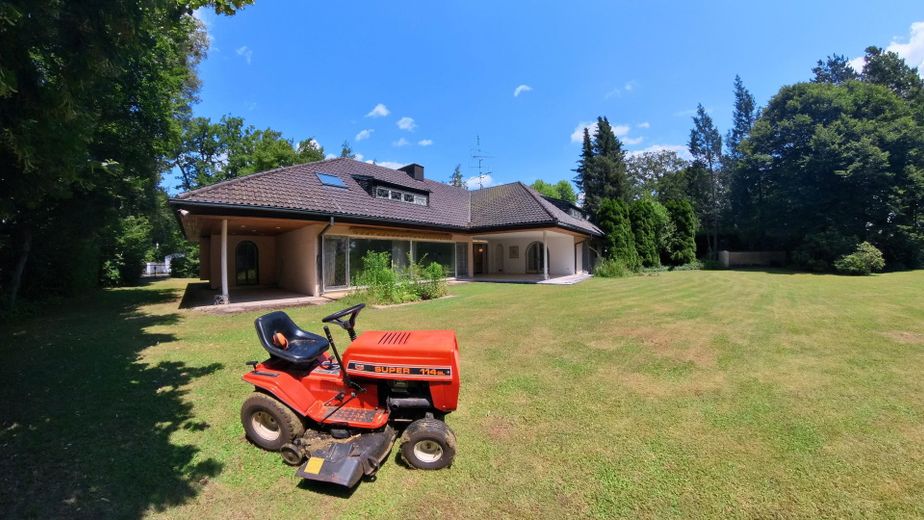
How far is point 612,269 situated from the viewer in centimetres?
1950

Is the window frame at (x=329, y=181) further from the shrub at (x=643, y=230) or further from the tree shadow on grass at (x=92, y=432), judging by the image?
the shrub at (x=643, y=230)

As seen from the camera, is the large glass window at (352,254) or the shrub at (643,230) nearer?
the large glass window at (352,254)

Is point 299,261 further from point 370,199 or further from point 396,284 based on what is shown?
point 396,284

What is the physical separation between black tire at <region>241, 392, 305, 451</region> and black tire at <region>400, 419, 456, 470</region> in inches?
36.2

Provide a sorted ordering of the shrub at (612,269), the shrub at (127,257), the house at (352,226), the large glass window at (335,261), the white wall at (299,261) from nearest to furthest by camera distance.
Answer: the house at (352,226) < the white wall at (299,261) < the large glass window at (335,261) < the shrub at (127,257) < the shrub at (612,269)

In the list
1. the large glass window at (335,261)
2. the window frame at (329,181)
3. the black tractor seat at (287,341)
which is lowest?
the black tractor seat at (287,341)

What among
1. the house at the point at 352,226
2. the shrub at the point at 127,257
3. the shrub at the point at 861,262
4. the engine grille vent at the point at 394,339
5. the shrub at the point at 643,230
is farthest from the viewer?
the shrub at the point at 643,230

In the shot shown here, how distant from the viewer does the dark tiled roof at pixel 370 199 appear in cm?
1028

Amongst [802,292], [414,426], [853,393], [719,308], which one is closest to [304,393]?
[414,426]

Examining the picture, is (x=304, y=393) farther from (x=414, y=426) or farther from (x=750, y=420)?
(x=750, y=420)

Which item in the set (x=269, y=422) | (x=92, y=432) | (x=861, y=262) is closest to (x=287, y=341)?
(x=269, y=422)

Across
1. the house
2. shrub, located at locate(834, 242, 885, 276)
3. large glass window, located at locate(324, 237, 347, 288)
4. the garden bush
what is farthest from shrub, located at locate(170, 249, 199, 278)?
shrub, located at locate(834, 242, 885, 276)

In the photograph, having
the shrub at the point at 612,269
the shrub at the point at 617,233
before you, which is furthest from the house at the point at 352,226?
the shrub at the point at 617,233

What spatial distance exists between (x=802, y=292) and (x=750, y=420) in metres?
11.5
